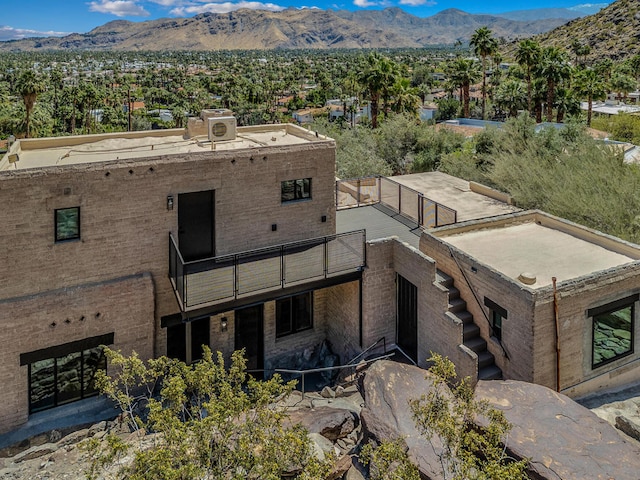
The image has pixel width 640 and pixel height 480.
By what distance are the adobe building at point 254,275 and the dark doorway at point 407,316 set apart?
59 mm

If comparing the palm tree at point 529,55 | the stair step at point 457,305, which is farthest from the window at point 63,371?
the palm tree at point 529,55

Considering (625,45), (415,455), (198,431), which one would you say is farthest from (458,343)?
(625,45)

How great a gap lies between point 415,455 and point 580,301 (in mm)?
5289

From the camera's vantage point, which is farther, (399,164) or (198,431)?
(399,164)

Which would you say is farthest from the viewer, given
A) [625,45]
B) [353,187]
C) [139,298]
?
[625,45]

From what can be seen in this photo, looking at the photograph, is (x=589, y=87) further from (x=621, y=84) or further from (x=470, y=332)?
(x=470, y=332)

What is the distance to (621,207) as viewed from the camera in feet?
55.1

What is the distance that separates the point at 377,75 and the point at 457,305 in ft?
111

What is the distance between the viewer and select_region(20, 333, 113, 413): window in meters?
12.0

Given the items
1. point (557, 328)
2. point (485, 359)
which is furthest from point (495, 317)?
point (557, 328)

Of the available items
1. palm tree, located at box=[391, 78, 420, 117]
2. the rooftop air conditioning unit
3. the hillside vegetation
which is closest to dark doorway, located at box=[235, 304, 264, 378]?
the rooftop air conditioning unit

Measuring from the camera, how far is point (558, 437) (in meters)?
8.80

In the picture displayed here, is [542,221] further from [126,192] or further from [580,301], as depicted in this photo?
[126,192]

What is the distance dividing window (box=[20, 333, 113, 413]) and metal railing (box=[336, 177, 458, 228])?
996cm
